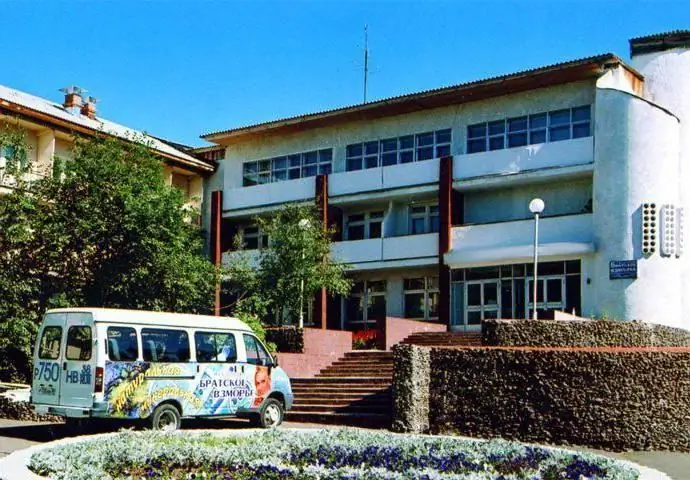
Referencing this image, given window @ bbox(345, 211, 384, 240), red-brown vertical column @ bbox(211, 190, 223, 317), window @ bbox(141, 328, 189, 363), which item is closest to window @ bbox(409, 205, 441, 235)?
window @ bbox(345, 211, 384, 240)

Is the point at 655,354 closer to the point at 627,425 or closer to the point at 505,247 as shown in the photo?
the point at 627,425

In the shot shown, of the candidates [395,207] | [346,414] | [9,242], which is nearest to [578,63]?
[395,207]

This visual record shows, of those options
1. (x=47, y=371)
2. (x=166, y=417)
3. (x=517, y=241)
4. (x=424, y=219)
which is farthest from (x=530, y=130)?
(x=47, y=371)

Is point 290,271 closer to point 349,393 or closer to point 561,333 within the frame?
point 349,393

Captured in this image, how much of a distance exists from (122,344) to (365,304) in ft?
69.8

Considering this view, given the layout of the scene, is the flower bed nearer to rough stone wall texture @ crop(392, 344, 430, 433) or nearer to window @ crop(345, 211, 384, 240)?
rough stone wall texture @ crop(392, 344, 430, 433)

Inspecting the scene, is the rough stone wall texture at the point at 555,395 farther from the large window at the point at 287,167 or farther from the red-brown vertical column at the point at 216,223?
the red-brown vertical column at the point at 216,223

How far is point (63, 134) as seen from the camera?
114 ft

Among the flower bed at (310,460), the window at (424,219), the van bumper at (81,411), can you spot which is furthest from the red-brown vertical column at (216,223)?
the flower bed at (310,460)

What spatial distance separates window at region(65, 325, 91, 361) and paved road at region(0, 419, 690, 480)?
1463 millimetres

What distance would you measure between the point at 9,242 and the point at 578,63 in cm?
1817

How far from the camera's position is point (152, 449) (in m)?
10.5

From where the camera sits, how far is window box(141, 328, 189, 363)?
651 inches

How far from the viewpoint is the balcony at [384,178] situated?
34.1 m
